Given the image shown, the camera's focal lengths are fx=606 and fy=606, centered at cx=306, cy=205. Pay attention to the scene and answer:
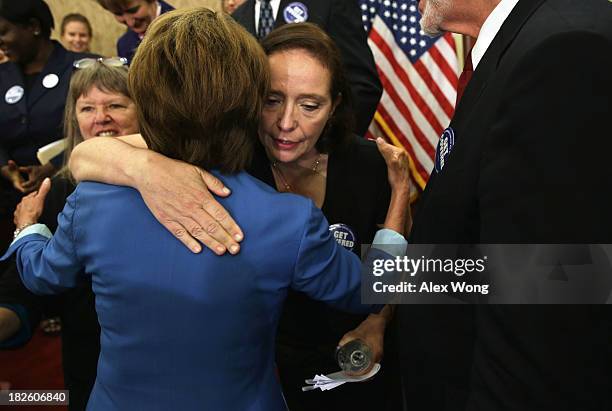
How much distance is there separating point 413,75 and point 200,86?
7.98 ft

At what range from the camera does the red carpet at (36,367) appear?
9.29 ft

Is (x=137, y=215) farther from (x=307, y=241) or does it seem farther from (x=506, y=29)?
(x=506, y=29)

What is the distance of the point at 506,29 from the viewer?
3.39 ft

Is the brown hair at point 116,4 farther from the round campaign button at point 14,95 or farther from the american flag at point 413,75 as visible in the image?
the american flag at point 413,75

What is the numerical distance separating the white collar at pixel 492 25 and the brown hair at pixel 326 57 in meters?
0.56

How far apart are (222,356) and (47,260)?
0.43m

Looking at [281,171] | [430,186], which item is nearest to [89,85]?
[281,171]

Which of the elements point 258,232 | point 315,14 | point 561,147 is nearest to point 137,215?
point 258,232

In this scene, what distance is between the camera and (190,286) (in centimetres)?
110

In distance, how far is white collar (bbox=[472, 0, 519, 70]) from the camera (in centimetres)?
111

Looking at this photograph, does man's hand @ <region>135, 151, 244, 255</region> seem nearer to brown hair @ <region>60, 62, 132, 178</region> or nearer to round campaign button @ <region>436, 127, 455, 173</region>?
round campaign button @ <region>436, 127, 455, 173</region>

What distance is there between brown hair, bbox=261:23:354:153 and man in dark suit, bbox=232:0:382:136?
820 mm

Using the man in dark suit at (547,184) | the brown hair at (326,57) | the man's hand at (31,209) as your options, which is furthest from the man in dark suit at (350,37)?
the man in dark suit at (547,184)

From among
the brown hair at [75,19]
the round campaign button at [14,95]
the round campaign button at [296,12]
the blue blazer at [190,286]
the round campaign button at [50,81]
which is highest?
the brown hair at [75,19]
